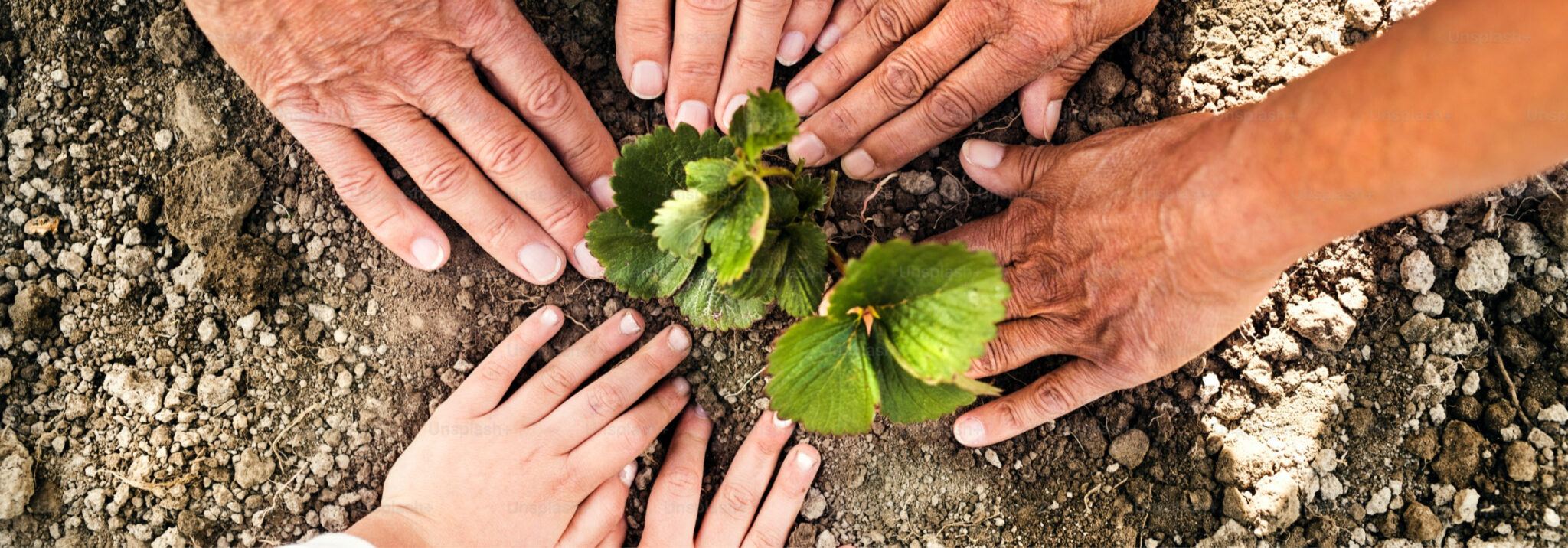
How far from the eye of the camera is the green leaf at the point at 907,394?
1.67m

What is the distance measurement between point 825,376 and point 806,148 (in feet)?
1.80

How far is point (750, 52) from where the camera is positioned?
79.0 inches

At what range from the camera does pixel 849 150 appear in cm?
206

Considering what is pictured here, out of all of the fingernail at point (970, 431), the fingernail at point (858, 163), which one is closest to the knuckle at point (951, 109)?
the fingernail at point (858, 163)

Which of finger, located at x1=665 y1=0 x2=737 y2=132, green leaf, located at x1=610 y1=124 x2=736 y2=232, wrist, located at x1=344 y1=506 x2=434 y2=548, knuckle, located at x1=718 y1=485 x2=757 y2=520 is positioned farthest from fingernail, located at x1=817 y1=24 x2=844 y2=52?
wrist, located at x1=344 y1=506 x2=434 y2=548

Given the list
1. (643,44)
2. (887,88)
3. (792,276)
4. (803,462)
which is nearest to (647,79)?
(643,44)

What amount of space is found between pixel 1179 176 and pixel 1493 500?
121 centimetres

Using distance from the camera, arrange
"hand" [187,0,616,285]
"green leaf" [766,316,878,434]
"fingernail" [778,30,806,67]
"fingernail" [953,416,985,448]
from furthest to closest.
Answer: "fingernail" [953,416,985,448]
"fingernail" [778,30,806,67]
"hand" [187,0,616,285]
"green leaf" [766,316,878,434]

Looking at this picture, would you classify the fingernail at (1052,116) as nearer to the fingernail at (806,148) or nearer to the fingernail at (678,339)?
the fingernail at (806,148)

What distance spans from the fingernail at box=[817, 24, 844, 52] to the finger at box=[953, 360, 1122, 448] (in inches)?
35.0

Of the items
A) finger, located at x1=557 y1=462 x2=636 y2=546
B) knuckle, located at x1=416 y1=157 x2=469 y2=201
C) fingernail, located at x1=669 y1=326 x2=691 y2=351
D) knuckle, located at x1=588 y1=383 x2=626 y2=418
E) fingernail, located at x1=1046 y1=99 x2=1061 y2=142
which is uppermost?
knuckle, located at x1=416 y1=157 x2=469 y2=201

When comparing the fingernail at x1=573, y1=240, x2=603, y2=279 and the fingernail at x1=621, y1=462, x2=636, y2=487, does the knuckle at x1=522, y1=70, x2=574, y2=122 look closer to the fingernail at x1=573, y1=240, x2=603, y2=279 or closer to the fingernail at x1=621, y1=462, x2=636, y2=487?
the fingernail at x1=573, y1=240, x2=603, y2=279

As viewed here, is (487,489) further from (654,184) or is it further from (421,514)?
(654,184)

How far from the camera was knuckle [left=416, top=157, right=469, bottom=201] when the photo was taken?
2.00 meters
